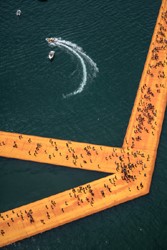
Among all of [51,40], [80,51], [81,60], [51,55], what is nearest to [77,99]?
[81,60]

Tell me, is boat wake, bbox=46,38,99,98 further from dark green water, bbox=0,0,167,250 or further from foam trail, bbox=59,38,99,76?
dark green water, bbox=0,0,167,250

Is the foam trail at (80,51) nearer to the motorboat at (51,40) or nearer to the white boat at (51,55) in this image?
the motorboat at (51,40)

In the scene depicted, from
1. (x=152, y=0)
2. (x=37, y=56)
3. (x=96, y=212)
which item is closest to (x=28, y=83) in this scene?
(x=37, y=56)

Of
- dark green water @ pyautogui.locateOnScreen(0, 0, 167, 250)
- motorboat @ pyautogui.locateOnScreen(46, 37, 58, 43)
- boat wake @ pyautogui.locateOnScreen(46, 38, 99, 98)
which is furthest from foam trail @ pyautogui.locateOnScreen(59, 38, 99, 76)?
motorboat @ pyautogui.locateOnScreen(46, 37, 58, 43)

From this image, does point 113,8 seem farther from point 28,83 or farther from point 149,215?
point 149,215

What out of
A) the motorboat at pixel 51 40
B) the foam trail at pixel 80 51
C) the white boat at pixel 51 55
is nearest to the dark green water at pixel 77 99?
the foam trail at pixel 80 51

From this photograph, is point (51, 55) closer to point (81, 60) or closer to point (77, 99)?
point (81, 60)
